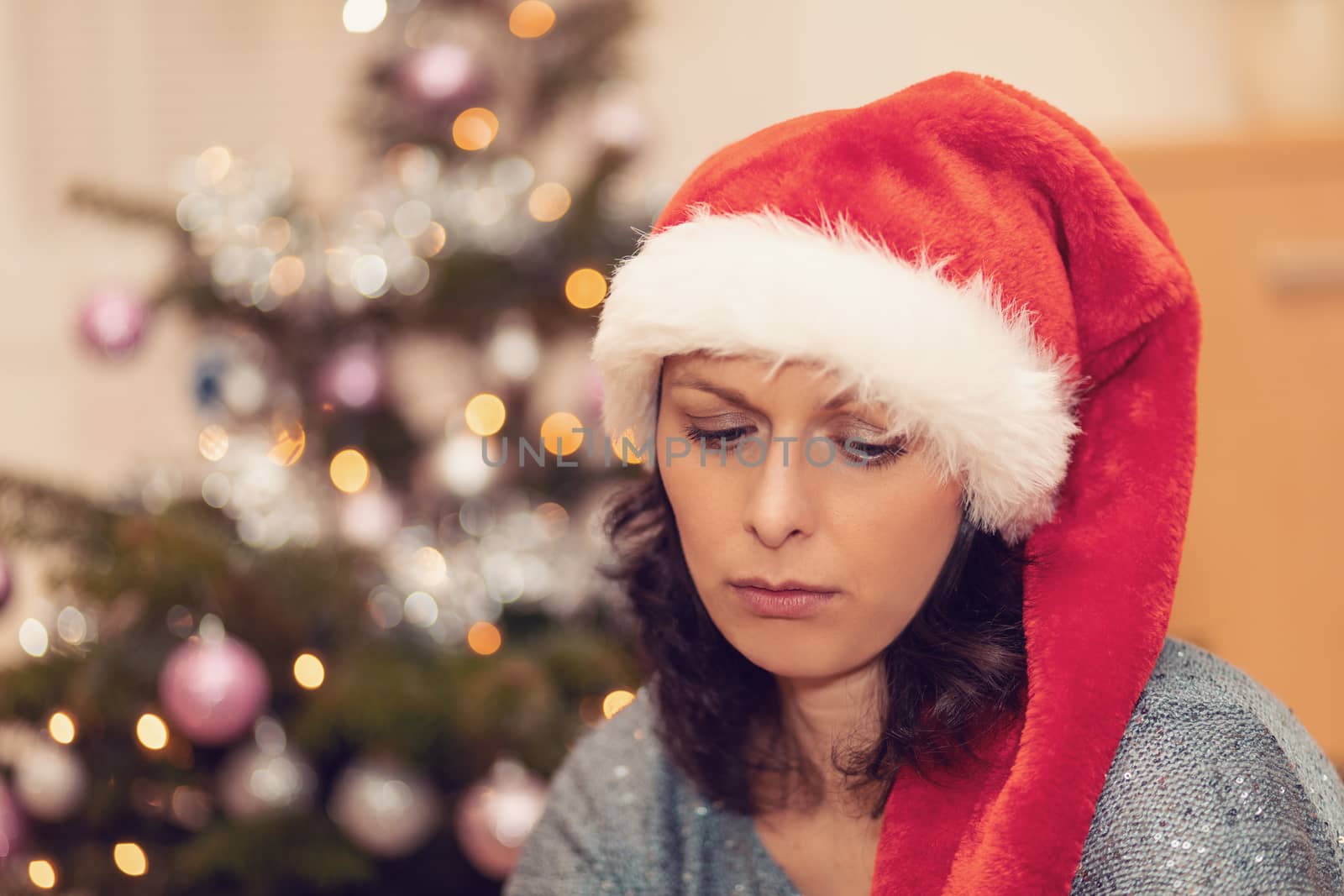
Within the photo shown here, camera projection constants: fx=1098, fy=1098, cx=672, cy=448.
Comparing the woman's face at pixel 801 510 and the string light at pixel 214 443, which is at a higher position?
the woman's face at pixel 801 510

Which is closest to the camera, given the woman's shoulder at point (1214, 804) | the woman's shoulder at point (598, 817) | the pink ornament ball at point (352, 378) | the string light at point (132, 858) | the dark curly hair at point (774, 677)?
the woman's shoulder at point (1214, 804)

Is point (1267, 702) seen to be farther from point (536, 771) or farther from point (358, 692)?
point (358, 692)

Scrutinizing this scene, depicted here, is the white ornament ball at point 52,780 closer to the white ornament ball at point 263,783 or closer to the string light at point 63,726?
the string light at point 63,726

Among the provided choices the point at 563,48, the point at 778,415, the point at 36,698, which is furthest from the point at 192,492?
the point at 778,415

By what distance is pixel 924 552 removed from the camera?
2.30ft

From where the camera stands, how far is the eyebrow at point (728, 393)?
Answer: 0.66 meters

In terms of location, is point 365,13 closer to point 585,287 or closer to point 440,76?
point 440,76

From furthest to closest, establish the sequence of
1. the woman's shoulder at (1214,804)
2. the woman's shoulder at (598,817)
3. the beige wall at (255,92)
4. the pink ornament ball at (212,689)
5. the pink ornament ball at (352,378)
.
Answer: the beige wall at (255,92) → the pink ornament ball at (352,378) → the pink ornament ball at (212,689) → the woman's shoulder at (598,817) → the woman's shoulder at (1214,804)

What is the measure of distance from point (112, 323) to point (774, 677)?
106 cm

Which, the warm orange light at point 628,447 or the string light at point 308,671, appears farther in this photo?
the string light at point 308,671

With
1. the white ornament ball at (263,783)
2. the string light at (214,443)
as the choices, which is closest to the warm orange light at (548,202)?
the string light at (214,443)

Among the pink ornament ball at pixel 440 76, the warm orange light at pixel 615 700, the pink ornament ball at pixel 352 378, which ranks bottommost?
the warm orange light at pixel 615 700

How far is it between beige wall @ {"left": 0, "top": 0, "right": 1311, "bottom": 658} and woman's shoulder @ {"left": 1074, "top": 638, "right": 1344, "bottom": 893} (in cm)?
132

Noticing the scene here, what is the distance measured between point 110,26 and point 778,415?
6.52ft
